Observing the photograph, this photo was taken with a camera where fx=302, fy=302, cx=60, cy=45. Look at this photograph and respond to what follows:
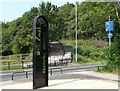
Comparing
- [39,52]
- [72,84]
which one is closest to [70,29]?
[72,84]

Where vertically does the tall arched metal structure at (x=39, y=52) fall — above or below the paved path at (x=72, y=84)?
above

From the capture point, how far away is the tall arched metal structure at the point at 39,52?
44.0 feet

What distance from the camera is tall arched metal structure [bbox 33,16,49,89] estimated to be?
44.0ft

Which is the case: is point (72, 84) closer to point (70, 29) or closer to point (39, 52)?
point (39, 52)

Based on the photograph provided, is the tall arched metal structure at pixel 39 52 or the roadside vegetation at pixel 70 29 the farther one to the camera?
the roadside vegetation at pixel 70 29

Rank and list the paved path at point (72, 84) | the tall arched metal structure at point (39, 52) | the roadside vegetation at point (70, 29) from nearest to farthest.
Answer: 1. the tall arched metal structure at point (39, 52)
2. the paved path at point (72, 84)
3. the roadside vegetation at point (70, 29)

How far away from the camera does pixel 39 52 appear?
13.8 m

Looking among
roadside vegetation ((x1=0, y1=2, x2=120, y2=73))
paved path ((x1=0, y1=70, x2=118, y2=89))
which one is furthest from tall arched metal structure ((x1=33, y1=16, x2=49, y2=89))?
roadside vegetation ((x1=0, y1=2, x2=120, y2=73))

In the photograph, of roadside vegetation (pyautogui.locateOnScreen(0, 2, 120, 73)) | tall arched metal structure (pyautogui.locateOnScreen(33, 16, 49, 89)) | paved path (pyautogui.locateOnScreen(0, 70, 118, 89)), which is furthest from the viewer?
roadside vegetation (pyautogui.locateOnScreen(0, 2, 120, 73))

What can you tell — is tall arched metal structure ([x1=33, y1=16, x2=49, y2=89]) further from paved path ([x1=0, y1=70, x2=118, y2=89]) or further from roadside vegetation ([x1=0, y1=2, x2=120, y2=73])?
roadside vegetation ([x1=0, y1=2, x2=120, y2=73])

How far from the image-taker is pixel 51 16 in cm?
4844

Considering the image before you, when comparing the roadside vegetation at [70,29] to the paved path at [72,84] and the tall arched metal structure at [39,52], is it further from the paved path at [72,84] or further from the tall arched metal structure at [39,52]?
the tall arched metal structure at [39,52]

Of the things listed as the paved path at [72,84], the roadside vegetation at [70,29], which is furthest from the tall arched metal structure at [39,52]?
the roadside vegetation at [70,29]

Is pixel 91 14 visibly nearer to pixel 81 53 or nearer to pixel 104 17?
pixel 104 17
